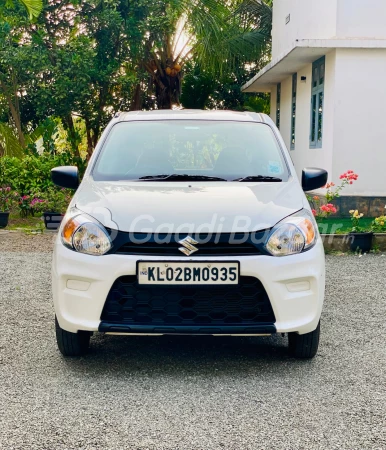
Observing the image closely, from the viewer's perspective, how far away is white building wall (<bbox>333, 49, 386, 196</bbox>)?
12.3 m

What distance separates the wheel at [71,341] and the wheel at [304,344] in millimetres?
1386

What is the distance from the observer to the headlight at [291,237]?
389cm

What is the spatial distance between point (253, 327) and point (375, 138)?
9.39 metres

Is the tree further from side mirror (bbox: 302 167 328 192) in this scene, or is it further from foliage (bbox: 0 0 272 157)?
side mirror (bbox: 302 167 328 192)

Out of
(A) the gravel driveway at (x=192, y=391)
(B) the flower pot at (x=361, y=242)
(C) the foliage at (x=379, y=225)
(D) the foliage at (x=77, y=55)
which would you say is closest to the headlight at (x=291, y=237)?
(A) the gravel driveway at (x=192, y=391)

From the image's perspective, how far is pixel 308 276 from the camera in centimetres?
392

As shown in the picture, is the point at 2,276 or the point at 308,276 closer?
the point at 308,276

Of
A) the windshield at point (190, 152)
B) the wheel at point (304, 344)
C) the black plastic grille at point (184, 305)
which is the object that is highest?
the windshield at point (190, 152)

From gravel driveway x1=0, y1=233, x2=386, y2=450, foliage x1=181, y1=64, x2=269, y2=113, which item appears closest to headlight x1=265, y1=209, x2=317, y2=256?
gravel driveway x1=0, y1=233, x2=386, y2=450

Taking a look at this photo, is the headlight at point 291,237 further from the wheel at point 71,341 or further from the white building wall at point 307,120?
the white building wall at point 307,120

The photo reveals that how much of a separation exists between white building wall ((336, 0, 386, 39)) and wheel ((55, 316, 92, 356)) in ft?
31.9

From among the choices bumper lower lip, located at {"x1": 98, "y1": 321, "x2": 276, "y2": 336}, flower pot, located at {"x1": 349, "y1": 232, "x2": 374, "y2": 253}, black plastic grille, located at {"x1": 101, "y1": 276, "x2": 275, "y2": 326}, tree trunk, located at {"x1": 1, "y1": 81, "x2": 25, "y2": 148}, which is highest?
black plastic grille, located at {"x1": 101, "y1": 276, "x2": 275, "y2": 326}

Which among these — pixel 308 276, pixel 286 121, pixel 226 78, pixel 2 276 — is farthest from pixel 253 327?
pixel 226 78

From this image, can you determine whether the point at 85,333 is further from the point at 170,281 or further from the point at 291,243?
the point at 291,243
